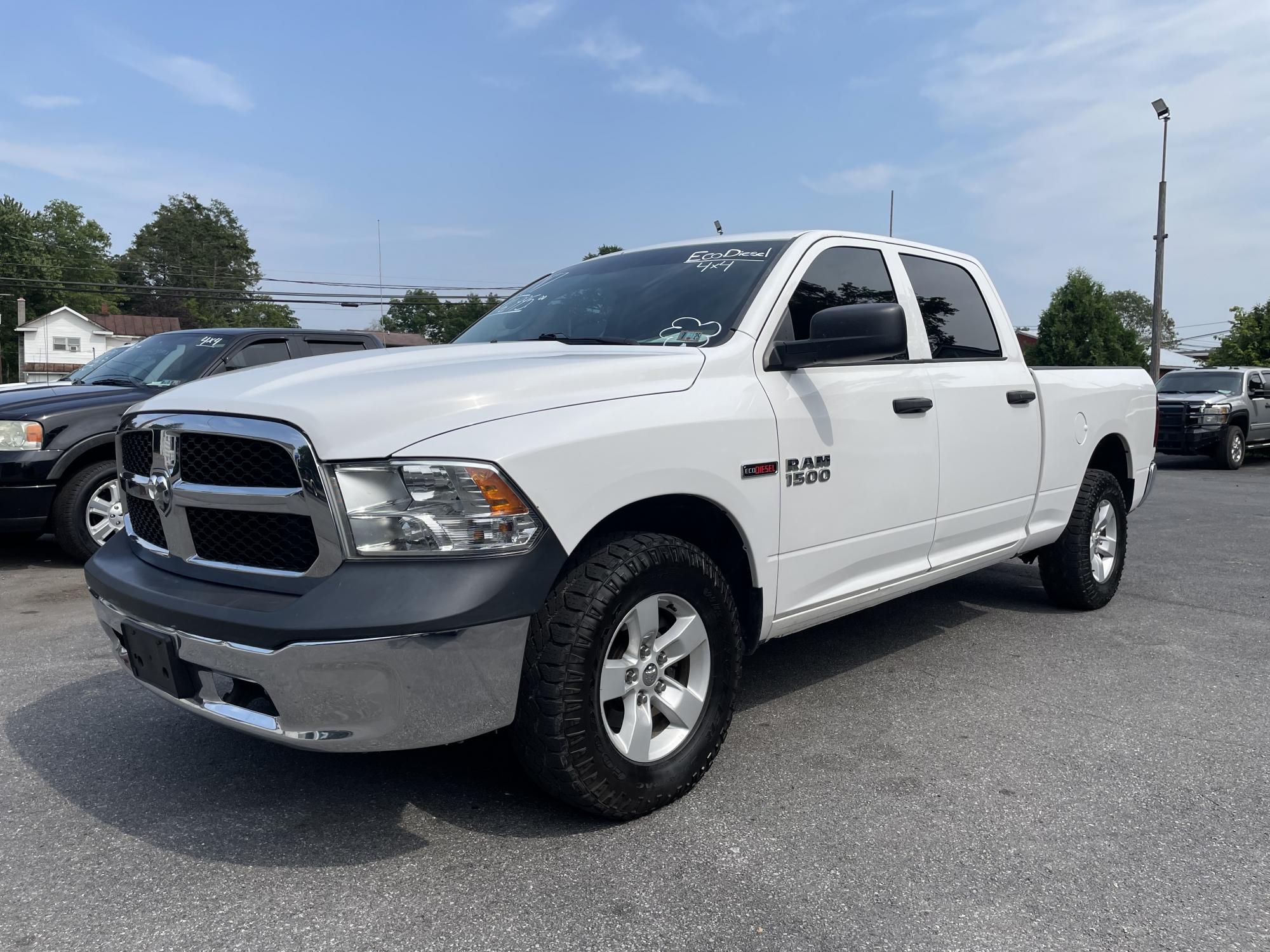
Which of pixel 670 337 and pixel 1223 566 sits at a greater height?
pixel 670 337

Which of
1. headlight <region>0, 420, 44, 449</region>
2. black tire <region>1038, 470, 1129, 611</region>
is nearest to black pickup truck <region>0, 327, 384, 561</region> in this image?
headlight <region>0, 420, 44, 449</region>

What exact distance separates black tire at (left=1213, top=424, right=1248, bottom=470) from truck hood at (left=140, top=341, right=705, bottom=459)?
16611 millimetres

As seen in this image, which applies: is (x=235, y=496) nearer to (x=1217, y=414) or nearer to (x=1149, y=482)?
(x=1149, y=482)

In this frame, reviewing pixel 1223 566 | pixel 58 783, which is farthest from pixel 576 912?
pixel 1223 566

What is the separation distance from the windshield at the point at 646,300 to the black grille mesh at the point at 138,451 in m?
1.36

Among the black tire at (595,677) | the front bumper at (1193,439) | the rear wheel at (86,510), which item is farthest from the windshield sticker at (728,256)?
the front bumper at (1193,439)

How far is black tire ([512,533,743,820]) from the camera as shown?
8.46ft

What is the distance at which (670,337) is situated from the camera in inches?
135

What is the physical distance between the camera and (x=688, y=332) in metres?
3.43

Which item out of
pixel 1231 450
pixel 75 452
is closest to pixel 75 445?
pixel 75 452

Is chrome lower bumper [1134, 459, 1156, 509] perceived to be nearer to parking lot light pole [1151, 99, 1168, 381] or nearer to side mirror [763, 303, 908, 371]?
side mirror [763, 303, 908, 371]

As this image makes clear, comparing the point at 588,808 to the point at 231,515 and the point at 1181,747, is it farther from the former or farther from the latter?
the point at 1181,747

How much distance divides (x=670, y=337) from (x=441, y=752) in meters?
1.68

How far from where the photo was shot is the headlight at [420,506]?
2408 mm
